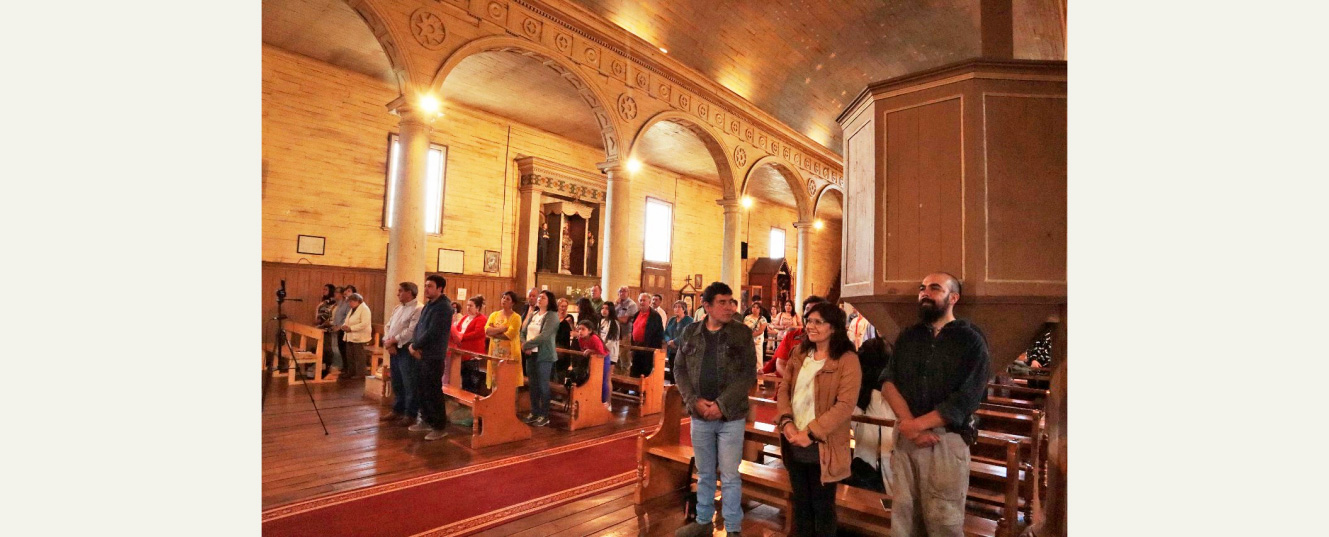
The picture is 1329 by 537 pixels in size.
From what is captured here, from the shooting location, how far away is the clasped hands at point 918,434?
248 cm

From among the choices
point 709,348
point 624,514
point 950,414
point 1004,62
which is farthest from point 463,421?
point 1004,62

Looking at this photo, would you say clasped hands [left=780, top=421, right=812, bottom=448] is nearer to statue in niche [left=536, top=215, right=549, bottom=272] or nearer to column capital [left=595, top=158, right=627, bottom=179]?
column capital [left=595, top=158, right=627, bottom=179]

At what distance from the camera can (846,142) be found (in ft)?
Answer: 12.2

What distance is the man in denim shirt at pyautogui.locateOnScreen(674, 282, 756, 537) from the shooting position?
304cm

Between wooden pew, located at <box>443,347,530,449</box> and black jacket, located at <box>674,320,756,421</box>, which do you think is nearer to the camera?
black jacket, located at <box>674,320,756,421</box>

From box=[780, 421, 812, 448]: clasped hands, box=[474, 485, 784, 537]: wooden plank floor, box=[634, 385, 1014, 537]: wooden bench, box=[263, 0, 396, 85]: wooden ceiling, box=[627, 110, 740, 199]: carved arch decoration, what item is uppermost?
box=[263, 0, 396, 85]: wooden ceiling

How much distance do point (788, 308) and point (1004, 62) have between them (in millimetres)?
6947

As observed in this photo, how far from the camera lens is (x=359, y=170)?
32.4 ft

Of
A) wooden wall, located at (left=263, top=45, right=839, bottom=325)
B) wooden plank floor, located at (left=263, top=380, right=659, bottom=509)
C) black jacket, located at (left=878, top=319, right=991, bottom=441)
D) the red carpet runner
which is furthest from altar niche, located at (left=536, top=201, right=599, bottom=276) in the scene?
black jacket, located at (left=878, top=319, right=991, bottom=441)

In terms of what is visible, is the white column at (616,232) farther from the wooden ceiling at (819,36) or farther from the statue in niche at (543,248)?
the statue in niche at (543,248)

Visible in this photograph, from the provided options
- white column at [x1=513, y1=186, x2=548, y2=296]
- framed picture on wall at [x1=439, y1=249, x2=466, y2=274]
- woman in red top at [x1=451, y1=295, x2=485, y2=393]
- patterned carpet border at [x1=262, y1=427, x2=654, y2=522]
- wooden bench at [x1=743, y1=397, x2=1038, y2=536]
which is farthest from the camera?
white column at [x1=513, y1=186, x2=548, y2=296]

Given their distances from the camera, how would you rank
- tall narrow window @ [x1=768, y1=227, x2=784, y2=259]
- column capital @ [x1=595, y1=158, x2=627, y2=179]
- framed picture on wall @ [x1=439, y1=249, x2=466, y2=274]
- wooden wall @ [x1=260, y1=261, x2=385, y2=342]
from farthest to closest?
tall narrow window @ [x1=768, y1=227, x2=784, y2=259] < framed picture on wall @ [x1=439, y1=249, x2=466, y2=274] < column capital @ [x1=595, y1=158, x2=627, y2=179] < wooden wall @ [x1=260, y1=261, x2=385, y2=342]

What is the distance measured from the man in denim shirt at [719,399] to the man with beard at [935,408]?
0.73m

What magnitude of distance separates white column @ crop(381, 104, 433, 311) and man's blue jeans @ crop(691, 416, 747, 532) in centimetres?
482
